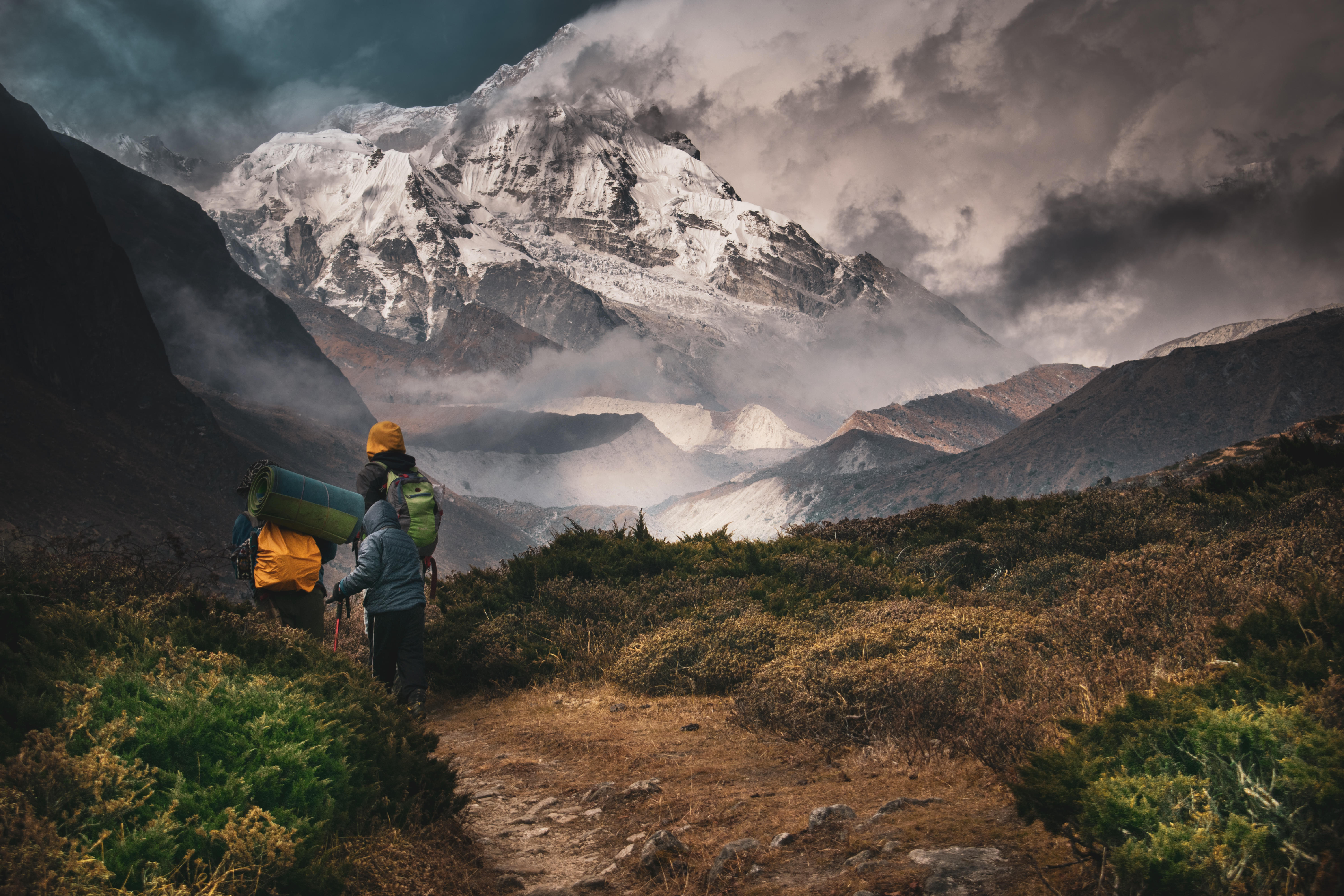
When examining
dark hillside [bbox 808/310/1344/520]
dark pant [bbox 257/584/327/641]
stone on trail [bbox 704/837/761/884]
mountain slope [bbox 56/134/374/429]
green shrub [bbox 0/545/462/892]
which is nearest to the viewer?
green shrub [bbox 0/545/462/892]

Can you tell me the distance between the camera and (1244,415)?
8175 centimetres

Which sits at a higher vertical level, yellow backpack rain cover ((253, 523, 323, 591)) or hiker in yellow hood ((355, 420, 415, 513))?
hiker in yellow hood ((355, 420, 415, 513))

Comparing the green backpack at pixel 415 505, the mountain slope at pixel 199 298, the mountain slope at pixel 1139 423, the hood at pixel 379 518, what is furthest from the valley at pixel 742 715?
the mountain slope at pixel 199 298

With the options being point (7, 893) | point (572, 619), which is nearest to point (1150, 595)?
point (572, 619)

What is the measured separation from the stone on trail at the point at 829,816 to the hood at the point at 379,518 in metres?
3.75

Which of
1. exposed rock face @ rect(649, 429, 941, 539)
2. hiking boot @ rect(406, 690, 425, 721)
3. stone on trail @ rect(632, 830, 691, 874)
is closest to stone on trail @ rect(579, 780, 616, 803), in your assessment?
stone on trail @ rect(632, 830, 691, 874)

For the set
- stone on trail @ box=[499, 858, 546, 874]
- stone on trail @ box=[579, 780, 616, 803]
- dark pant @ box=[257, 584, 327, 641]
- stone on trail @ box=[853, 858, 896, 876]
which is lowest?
stone on trail @ box=[499, 858, 546, 874]

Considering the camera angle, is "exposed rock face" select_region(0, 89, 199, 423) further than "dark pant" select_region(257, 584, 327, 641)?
Yes

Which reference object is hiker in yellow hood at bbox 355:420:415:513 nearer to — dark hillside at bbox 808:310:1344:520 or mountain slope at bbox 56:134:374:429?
dark hillside at bbox 808:310:1344:520

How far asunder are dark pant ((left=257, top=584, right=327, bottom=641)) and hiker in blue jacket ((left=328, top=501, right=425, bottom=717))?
365 millimetres

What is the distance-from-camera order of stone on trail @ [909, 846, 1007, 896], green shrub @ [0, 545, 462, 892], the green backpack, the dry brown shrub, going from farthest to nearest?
the dry brown shrub
the green backpack
stone on trail @ [909, 846, 1007, 896]
green shrub @ [0, 545, 462, 892]

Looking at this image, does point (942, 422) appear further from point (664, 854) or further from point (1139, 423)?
point (664, 854)

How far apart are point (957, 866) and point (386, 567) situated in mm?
4350

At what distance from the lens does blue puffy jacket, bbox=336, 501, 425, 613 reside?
6.06m
